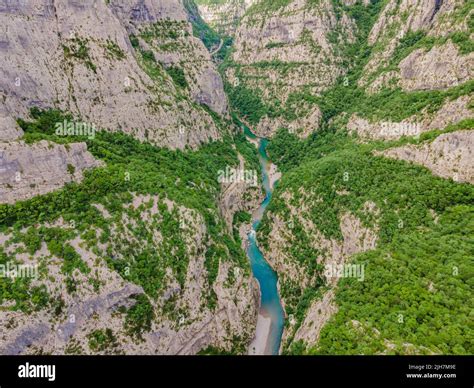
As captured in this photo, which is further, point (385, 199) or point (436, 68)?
point (436, 68)

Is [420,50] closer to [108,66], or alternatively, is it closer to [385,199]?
[385,199]

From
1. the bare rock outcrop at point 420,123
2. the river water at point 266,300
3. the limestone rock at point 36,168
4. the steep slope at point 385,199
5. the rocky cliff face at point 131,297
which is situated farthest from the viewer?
the bare rock outcrop at point 420,123

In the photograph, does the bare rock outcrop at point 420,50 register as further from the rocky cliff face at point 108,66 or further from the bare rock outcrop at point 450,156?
the rocky cliff face at point 108,66

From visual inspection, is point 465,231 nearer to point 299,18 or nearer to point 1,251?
point 1,251

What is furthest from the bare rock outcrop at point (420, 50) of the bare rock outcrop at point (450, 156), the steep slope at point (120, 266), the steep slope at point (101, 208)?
the steep slope at point (120, 266)

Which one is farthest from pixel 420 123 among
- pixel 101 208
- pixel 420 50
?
pixel 101 208

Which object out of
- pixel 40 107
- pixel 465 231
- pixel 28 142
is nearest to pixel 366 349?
pixel 465 231

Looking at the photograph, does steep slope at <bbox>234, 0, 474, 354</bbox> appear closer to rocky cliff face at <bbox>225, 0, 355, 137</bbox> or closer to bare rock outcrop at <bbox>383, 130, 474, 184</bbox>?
bare rock outcrop at <bbox>383, 130, 474, 184</bbox>

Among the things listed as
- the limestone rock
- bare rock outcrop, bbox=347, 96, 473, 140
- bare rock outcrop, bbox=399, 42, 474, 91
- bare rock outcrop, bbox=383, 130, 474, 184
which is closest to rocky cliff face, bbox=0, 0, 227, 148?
the limestone rock
